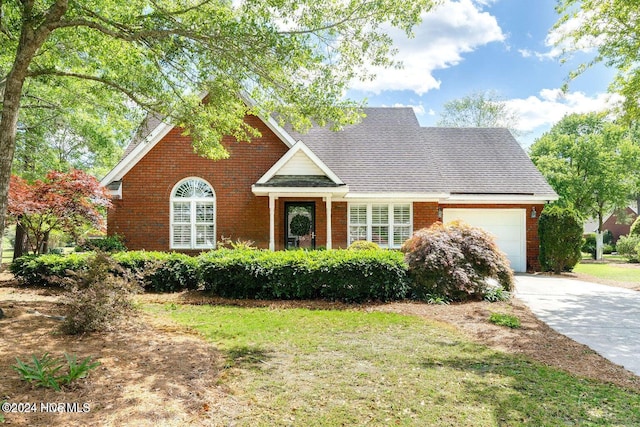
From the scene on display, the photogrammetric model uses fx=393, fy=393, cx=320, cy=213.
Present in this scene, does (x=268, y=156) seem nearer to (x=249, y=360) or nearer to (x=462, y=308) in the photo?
(x=462, y=308)

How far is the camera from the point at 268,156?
14.7 m

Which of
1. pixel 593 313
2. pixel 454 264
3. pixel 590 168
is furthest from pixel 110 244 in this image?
pixel 590 168

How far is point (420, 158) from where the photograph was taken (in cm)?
1599

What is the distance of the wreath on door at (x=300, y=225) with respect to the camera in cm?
1488

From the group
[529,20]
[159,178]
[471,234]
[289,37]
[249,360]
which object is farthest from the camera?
[529,20]

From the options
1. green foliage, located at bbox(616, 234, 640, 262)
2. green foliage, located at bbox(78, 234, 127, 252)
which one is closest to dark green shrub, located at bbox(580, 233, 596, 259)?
green foliage, located at bbox(616, 234, 640, 262)

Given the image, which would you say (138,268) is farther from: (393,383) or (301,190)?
(393,383)

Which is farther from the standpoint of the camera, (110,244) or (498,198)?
(498,198)

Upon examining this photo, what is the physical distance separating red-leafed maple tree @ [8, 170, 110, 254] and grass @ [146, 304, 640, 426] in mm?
7173

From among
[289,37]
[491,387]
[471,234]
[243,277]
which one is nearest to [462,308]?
[471,234]

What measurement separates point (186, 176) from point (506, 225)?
12.7 metres

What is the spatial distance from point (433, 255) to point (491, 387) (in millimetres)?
4952

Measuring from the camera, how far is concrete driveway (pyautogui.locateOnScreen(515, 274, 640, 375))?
19.1ft

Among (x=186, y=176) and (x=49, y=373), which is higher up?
(x=186, y=176)
